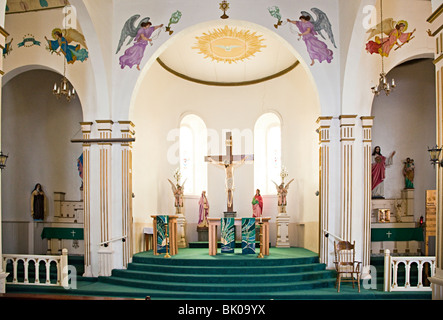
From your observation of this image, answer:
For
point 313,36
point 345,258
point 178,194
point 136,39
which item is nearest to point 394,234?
point 345,258

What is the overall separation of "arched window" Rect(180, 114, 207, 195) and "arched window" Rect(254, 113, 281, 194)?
1.96 m

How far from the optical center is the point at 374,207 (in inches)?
Answer: 521

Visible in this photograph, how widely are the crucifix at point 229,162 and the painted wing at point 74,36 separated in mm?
6118

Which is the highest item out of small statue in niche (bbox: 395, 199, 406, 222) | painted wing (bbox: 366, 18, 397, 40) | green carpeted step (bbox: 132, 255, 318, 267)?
painted wing (bbox: 366, 18, 397, 40)

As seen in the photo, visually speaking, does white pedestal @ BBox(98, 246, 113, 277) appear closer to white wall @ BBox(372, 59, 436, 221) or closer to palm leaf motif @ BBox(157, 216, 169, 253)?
palm leaf motif @ BBox(157, 216, 169, 253)

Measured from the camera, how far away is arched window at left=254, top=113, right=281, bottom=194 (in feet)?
53.1

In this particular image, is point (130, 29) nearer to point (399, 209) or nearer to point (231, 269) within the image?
point (231, 269)

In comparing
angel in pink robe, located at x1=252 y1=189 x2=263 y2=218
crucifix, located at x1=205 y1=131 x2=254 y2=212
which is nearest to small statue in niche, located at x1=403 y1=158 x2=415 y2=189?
angel in pink robe, located at x1=252 y1=189 x2=263 y2=218

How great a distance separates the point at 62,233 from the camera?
1334cm

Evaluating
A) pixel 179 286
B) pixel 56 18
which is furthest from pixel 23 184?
pixel 179 286

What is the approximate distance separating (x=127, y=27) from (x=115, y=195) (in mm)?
4462

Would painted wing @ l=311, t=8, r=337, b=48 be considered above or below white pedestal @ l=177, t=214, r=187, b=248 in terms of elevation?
above

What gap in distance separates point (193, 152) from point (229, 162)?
1.73m

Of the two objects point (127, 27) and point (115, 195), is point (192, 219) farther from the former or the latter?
point (127, 27)
